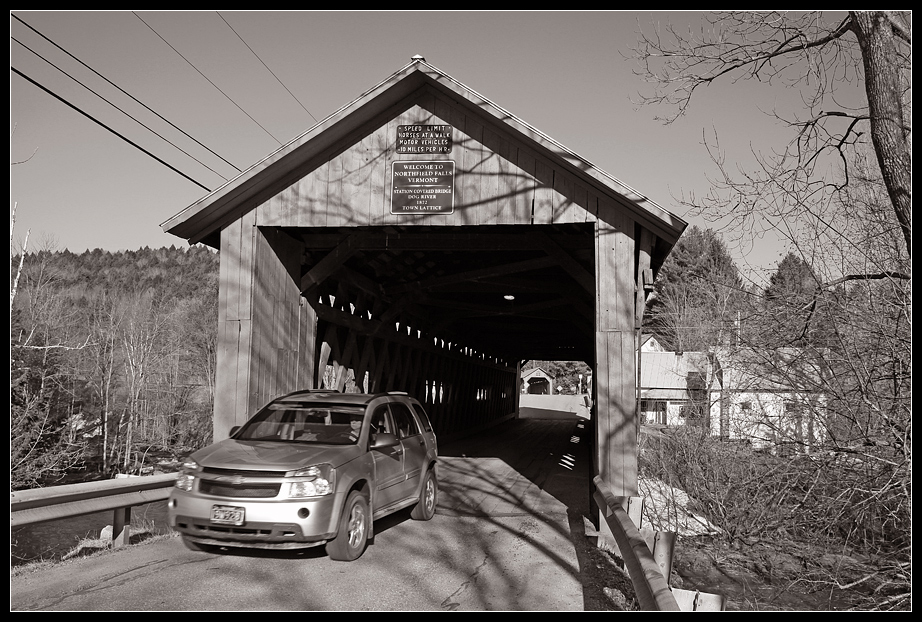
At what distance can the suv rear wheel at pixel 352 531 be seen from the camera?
6570 millimetres

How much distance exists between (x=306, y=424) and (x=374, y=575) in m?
2.14

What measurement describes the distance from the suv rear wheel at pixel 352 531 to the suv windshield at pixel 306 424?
72cm

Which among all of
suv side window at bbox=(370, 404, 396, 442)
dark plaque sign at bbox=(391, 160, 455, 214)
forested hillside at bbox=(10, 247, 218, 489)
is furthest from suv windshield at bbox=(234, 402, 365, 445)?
forested hillside at bbox=(10, 247, 218, 489)

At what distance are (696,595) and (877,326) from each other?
19.6 ft

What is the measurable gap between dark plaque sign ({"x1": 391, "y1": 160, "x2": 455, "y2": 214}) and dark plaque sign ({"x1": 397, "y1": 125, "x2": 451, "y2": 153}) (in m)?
0.20

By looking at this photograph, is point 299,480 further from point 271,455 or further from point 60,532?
point 60,532

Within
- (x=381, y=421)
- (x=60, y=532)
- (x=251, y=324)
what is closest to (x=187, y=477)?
(x=381, y=421)

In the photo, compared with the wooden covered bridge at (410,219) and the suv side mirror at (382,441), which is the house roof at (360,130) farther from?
the suv side mirror at (382,441)

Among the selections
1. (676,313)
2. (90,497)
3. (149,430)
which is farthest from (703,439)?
(149,430)

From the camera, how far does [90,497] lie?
23.0 ft

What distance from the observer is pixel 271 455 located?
22.0ft

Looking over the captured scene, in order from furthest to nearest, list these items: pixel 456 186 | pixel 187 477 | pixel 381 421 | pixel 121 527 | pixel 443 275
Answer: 1. pixel 443 275
2. pixel 456 186
3. pixel 381 421
4. pixel 121 527
5. pixel 187 477

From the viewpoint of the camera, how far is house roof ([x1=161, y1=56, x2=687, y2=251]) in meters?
9.16

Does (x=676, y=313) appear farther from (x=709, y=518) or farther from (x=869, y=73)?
(x=869, y=73)
